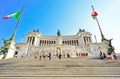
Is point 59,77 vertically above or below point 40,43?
below

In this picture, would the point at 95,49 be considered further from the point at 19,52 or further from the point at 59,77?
the point at 59,77

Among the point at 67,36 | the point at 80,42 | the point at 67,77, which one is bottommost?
the point at 67,77

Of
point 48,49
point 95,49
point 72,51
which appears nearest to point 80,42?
point 95,49

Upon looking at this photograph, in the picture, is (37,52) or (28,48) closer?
(37,52)

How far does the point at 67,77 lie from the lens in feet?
19.5


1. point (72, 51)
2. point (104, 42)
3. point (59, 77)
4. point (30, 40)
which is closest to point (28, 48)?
point (30, 40)

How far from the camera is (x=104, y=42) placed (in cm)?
1788

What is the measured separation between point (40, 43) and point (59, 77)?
4542 centimetres

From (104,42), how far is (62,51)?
15.9m

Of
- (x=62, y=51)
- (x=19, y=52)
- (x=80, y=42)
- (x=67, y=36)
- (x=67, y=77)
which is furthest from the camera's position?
(x=67, y=36)

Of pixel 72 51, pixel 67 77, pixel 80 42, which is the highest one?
pixel 80 42

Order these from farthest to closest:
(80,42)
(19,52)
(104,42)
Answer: (80,42) → (19,52) → (104,42)

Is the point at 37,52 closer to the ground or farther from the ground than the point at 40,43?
closer to the ground

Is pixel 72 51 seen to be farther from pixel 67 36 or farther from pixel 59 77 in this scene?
pixel 59 77
